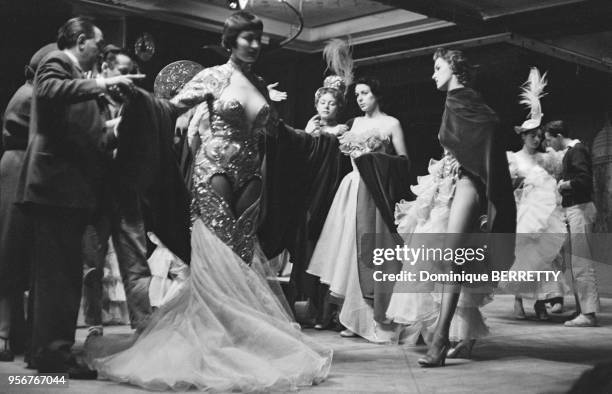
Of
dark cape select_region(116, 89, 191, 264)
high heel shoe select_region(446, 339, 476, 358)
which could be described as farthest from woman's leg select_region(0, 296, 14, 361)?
high heel shoe select_region(446, 339, 476, 358)

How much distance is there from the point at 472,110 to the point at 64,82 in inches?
81.4

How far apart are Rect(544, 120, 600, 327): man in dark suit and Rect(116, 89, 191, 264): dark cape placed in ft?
11.7

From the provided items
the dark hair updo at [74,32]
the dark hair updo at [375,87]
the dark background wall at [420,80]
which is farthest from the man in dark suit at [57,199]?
the dark background wall at [420,80]

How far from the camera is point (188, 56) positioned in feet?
26.4

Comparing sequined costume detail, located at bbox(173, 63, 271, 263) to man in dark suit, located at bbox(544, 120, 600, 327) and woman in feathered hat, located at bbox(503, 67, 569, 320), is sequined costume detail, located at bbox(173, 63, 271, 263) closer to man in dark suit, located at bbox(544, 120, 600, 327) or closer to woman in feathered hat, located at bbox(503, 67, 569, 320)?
woman in feathered hat, located at bbox(503, 67, 569, 320)

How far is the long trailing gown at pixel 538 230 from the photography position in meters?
6.40

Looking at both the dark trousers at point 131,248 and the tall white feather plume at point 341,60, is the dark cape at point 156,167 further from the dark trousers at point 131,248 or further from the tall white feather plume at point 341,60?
the tall white feather plume at point 341,60

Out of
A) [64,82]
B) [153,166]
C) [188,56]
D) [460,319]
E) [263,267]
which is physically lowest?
[460,319]

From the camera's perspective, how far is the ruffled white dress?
171 inches

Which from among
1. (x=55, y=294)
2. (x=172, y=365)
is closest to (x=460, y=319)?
(x=172, y=365)

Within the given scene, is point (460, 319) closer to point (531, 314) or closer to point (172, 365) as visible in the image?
point (172, 365)

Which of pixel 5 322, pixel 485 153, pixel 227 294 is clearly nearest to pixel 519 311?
pixel 485 153

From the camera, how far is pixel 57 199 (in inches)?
131

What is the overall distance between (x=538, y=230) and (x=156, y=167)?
3.72 m
